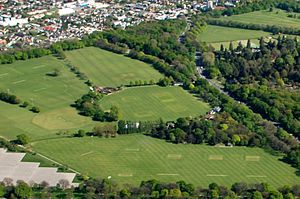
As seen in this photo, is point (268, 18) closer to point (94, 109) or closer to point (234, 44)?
point (234, 44)

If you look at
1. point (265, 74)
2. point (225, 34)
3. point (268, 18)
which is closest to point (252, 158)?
point (265, 74)

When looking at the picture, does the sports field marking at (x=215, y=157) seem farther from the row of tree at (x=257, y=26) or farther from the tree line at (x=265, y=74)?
the row of tree at (x=257, y=26)

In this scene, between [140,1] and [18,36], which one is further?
[140,1]

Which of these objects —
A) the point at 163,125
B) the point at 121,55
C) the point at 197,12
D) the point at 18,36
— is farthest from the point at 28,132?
the point at 197,12

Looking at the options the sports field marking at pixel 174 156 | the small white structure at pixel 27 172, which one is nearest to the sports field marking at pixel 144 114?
the sports field marking at pixel 174 156

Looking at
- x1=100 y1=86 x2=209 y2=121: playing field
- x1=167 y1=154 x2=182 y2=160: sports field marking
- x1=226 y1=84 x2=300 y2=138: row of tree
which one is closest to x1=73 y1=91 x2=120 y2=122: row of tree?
x1=100 y1=86 x2=209 y2=121: playing field

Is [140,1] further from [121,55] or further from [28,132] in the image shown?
[28,132]

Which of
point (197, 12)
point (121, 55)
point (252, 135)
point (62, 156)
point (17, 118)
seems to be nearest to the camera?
point (62, 156)
